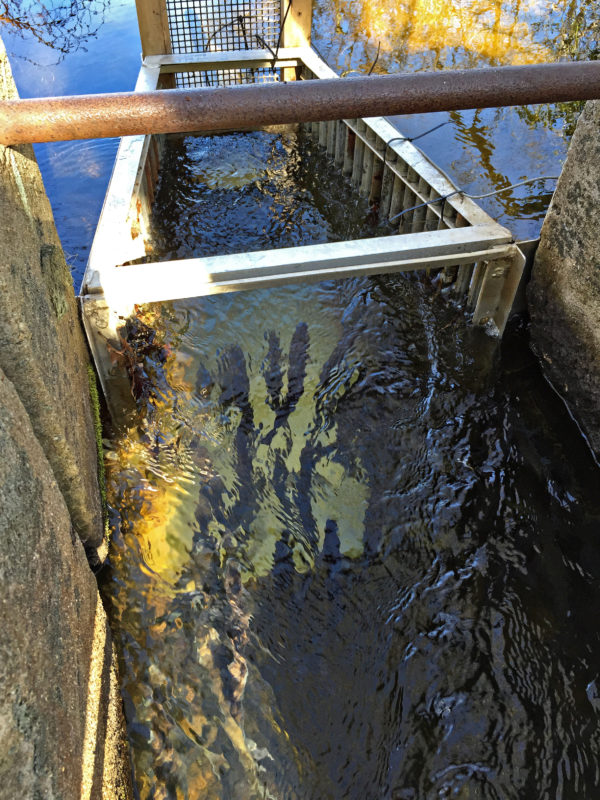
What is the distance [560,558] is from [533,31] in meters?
9.26

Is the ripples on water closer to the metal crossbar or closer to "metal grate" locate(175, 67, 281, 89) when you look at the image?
the metal crossbar

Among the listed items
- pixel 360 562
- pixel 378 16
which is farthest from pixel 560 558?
pixel 378 16

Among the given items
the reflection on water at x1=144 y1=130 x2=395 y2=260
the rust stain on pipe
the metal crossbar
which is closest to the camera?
the rust stain on pipe

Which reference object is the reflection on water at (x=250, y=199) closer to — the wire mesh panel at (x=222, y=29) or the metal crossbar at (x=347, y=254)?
the metal crossbar at (x=347, y=254)

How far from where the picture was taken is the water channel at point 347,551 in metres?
2.54

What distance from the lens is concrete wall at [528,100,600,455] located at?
3523 millimetres

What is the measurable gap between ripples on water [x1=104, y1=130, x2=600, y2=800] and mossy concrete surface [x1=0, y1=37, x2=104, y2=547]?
0.73 meters

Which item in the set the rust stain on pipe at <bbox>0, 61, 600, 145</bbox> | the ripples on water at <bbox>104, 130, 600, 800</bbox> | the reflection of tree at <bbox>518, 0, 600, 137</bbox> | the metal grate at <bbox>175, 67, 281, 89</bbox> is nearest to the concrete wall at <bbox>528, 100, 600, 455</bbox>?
the ripples on water at <bbox>104, 130, 600, 800</bbox>

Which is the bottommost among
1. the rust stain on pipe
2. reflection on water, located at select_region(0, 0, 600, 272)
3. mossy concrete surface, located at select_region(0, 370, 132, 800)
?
reflection on water, located at select_region(0, 0, 600, 272)

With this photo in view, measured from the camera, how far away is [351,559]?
321 cm

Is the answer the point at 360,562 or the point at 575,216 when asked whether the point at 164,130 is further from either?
the point at 575,216

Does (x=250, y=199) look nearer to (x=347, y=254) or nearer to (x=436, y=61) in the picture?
(x=347, y=254)

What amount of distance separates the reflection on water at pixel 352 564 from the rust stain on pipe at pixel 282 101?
7.00ft

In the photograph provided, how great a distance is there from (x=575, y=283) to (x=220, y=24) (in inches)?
211
